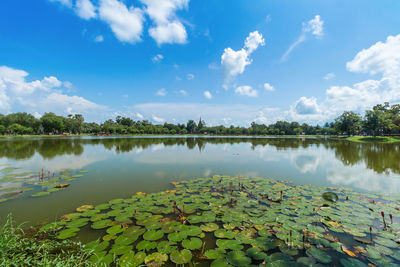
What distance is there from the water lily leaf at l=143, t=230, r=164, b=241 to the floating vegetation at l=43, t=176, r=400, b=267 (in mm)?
25

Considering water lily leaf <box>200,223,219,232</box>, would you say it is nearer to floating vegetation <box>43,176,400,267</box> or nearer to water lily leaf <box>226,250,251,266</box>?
floating vegetation <box>43,176,400,267</box>

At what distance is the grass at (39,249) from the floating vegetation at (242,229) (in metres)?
0.24

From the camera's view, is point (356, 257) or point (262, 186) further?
point (262, 186)

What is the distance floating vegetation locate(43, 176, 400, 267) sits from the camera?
3373 millimetres

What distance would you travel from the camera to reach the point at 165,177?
9617 millimetres

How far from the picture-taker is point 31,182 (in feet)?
26.8

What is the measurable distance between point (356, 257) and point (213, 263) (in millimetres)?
3141

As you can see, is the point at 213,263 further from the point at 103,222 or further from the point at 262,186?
the point at 262,186

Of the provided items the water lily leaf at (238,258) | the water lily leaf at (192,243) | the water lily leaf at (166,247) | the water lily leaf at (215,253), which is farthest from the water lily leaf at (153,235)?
the water lily leaf at (238,258)

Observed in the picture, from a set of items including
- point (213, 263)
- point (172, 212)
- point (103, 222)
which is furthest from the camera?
point (172, 212)

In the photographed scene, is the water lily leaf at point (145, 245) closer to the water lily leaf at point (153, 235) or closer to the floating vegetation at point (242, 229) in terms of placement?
the floating vegetation at point (242, 229)

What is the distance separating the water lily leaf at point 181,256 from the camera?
10.6 ft

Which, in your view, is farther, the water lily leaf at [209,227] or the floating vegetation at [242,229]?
the water lily leaf at [209,227]

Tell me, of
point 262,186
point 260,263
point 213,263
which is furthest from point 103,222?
point 262,186
